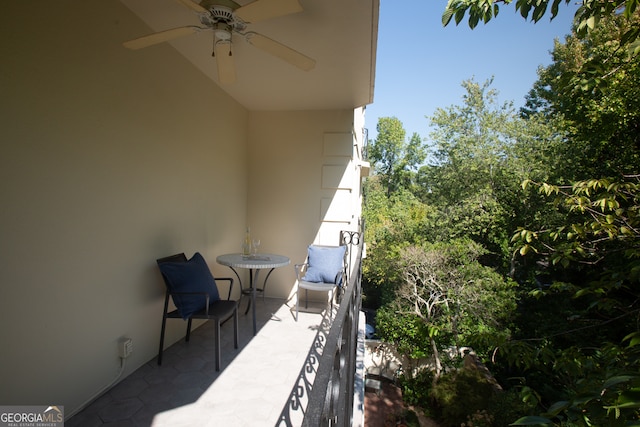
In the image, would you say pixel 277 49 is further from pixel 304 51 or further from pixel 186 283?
pixel 186 283

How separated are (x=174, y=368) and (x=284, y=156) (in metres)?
2.95


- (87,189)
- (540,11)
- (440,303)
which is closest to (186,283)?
(87,189)

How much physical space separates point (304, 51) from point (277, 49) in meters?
0.74

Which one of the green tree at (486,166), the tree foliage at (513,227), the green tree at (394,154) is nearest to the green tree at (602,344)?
the tree foliage at (513,227)

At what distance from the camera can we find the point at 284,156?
4387 millimetres

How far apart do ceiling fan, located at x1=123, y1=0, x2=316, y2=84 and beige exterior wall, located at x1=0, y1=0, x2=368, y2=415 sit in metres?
0.41

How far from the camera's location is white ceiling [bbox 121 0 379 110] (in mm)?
2121

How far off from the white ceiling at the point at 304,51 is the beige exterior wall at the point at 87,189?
236 millimetres

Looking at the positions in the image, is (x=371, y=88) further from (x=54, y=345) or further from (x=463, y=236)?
(x=463, y=236)

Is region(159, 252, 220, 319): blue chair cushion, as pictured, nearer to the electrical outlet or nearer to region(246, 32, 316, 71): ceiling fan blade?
the electrical outlet

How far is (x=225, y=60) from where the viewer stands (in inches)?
82.9

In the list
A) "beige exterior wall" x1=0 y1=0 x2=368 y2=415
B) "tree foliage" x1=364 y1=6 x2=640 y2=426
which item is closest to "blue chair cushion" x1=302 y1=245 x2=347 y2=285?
"beige exterior wall" x1=0 y1=0 x2=368 y2=415

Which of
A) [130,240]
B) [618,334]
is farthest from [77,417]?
[618,334]

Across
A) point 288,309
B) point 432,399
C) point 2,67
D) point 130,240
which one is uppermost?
point 2,67
